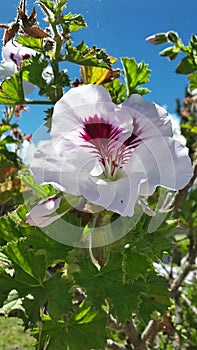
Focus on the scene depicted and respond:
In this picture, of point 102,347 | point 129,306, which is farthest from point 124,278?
point 102,347

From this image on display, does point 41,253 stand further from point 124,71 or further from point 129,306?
point 124,71

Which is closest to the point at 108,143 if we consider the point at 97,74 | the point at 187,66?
the point at 97,74

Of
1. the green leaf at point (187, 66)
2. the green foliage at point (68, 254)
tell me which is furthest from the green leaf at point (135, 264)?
the green leaf at point (187, 66)

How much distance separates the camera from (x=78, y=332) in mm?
640

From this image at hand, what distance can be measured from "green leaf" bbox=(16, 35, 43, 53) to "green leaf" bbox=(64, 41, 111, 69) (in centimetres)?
4

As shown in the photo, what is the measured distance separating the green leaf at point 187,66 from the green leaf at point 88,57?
34 cm

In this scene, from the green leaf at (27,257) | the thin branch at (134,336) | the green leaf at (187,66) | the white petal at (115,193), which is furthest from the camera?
the thin branch at (134,336)

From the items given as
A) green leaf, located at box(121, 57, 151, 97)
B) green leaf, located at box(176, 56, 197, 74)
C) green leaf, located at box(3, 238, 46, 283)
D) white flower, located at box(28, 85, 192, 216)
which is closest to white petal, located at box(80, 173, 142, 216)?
white flower, located at box(28, 85, 192, 216)

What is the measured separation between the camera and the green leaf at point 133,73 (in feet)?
2.35

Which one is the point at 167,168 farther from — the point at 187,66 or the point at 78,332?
the point at 187,66

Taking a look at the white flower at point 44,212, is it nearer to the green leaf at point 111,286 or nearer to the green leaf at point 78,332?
the green leaf at point 111,286

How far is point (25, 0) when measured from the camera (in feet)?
1.95

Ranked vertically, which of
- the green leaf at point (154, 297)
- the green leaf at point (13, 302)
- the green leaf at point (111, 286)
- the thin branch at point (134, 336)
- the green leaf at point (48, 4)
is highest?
the green leaf at point (48, 4)

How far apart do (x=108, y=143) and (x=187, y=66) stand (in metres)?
0.47
